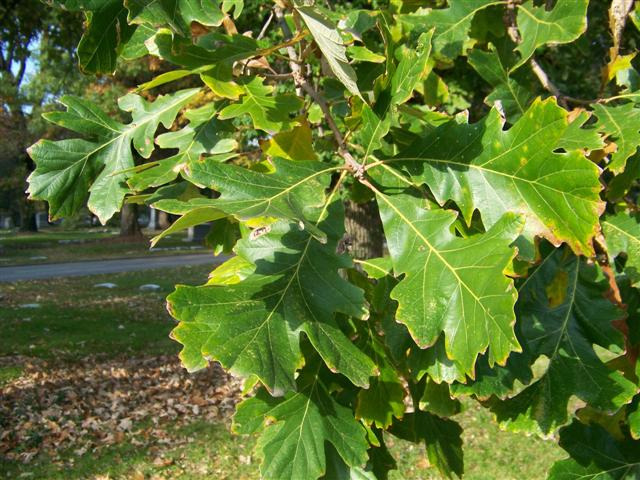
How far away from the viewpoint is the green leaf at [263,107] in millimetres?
1319

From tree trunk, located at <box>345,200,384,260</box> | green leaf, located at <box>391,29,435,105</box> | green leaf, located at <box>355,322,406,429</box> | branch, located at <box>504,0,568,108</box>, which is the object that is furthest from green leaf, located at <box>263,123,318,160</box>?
tree trunk, located at <box>345,200,384,260</box>

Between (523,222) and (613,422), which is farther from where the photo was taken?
(613,422)

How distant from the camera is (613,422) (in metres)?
1.49

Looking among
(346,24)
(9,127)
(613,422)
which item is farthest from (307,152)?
(9,127)

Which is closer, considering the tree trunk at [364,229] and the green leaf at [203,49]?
the green leaf at [203,49]

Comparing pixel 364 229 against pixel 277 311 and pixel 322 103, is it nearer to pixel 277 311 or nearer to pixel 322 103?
pixel 322 103

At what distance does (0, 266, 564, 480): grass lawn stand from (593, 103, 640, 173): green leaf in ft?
6.72

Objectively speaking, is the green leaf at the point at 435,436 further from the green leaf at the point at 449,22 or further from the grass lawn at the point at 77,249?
the grass lawn at the point at 77,249

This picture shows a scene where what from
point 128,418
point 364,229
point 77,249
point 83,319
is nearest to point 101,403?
point 128,418

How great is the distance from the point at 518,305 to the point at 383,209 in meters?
0.41

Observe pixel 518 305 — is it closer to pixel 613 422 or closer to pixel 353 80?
pixel 613 422

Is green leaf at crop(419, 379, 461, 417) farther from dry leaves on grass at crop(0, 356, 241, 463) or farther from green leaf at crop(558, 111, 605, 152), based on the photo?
dry leaves on grass at crop(0, 356, 241, 463)

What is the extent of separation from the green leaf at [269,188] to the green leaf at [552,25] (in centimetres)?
62

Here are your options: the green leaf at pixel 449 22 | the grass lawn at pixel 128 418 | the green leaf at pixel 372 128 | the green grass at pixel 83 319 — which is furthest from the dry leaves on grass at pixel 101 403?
the green leaf at pixel 372 128
